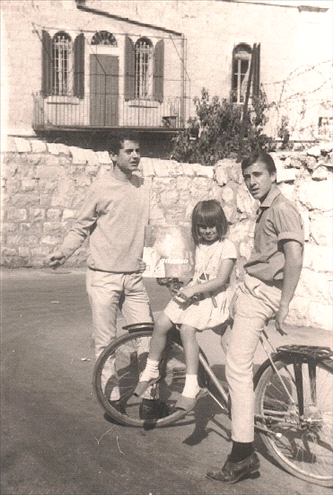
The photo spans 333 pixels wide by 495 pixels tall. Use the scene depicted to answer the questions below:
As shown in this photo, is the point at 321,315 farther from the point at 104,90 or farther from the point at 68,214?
the point at 104,90

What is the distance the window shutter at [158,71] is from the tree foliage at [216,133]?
1481 mm

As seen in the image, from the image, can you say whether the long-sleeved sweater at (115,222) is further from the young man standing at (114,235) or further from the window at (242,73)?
the window at (242,73)

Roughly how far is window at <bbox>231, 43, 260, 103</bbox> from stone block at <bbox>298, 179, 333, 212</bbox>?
62.9 ft

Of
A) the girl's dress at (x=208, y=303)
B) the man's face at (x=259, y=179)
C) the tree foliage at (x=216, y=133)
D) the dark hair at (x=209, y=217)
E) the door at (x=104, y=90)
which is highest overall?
the door at (x=104, y=90)

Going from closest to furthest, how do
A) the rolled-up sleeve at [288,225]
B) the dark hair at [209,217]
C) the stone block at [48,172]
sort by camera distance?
the rolled-up sleeve at [288,225], the dark hair at [209,217], the stone block at [48,172]

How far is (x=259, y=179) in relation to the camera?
4273 mm

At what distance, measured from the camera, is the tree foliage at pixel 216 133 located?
2388 cm

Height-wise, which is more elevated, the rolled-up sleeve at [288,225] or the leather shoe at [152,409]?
the rolled-up sleeve at [288,225]

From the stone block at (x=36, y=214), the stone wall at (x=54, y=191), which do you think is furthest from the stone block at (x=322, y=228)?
the stone block at (x=36, y=214)

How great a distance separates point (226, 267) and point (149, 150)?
71.9 ft

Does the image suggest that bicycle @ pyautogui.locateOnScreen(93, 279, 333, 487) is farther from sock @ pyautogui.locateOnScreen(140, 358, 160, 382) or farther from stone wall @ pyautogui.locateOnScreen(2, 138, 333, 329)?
stone wall @ pyautogui.locateOnScreen(2, 138, 333, 329)

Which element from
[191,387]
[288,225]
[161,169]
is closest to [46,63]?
[161,169]

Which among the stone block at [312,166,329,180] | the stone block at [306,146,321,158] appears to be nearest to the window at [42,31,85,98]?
the stone block at [306,146,321,158]

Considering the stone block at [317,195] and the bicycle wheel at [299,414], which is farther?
the stone block at [317,195]
